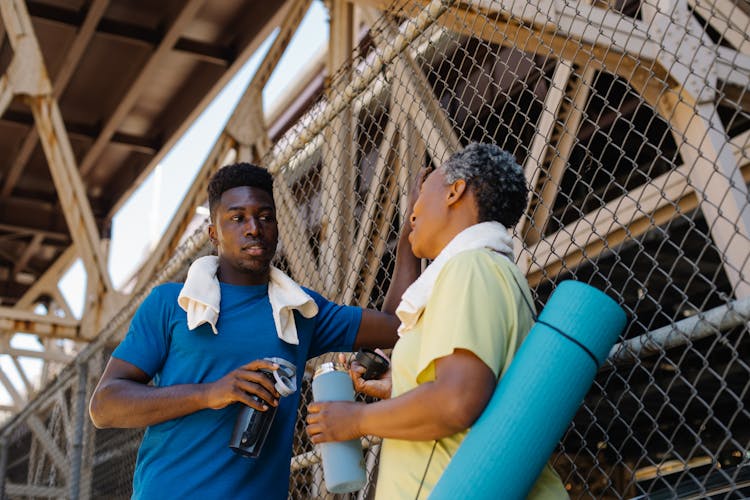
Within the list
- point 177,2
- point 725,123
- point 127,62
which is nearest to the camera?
point 725,123

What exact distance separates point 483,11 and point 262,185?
3.55 ft

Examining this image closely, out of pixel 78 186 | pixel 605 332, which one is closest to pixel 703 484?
pixel 605 332

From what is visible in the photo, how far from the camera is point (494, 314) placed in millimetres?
1824

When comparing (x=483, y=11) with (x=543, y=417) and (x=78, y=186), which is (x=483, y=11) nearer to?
(x=543, y=417)

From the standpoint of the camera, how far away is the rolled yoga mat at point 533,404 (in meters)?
1.69

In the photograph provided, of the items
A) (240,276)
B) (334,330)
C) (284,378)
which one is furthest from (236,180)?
(284,378)

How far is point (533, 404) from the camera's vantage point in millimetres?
1701

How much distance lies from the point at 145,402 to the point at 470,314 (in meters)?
1.04

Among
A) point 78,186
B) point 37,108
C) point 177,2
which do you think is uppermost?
point 177,2

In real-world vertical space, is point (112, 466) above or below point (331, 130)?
below

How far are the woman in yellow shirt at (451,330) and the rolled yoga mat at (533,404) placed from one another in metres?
0.06

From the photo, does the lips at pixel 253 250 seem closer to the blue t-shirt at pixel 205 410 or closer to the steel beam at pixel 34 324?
the blue t-shirt at pixel 205 410

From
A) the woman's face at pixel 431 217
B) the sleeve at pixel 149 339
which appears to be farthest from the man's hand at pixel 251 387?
the woman's face at pixel 431 217

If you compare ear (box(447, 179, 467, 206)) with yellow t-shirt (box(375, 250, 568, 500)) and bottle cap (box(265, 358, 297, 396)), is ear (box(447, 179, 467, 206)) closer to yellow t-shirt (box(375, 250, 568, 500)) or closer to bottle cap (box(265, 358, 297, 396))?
yellow t-shirt (box(375, 250, 568, 500))
